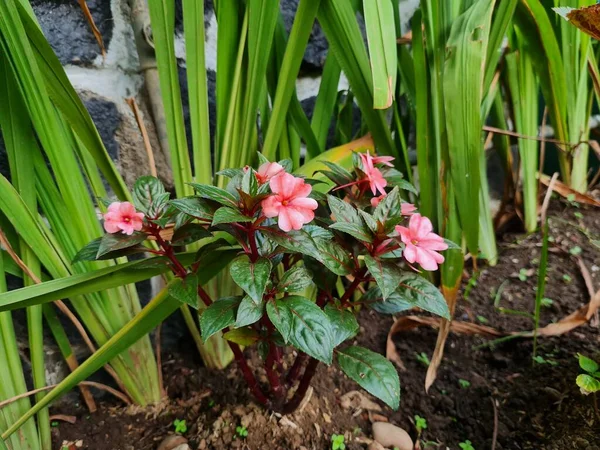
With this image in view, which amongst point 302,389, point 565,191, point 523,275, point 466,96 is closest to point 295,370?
point 302,389

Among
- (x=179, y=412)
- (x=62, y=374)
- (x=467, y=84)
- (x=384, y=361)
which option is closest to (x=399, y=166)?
(x=467, y=84)

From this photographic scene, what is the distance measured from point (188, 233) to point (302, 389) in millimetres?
352

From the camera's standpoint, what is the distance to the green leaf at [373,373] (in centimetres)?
54

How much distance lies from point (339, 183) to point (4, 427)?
68 centimetres

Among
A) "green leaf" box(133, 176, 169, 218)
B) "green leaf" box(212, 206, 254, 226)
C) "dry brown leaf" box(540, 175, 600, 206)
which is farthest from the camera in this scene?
"dry brown leaf" box(540, 175, 600, 206)

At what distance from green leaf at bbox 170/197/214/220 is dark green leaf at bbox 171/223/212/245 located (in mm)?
49

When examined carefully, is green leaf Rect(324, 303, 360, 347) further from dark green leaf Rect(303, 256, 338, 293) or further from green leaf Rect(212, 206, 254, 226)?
green leaf Rect(212, 206, 254, 226)

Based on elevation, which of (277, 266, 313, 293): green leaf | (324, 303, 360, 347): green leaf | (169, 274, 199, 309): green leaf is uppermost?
(169, 274, 199, 309): green leaf

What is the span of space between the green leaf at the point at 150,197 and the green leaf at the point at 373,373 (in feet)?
1.12

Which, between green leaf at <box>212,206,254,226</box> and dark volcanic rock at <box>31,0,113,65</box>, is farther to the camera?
dark volcanic rock at <box>31,0,113,65</box>

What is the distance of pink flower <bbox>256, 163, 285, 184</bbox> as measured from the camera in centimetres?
55

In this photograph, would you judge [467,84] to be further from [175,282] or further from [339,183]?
[175,282]

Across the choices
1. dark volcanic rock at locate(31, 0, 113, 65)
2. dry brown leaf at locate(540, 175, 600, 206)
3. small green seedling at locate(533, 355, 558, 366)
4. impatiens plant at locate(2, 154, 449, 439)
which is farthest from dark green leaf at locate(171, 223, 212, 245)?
dry brown leaf at locate(540, 175, 600, 206)

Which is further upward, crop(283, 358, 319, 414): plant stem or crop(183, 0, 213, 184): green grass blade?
crop(183, 0, 213, 184): green grass blade
